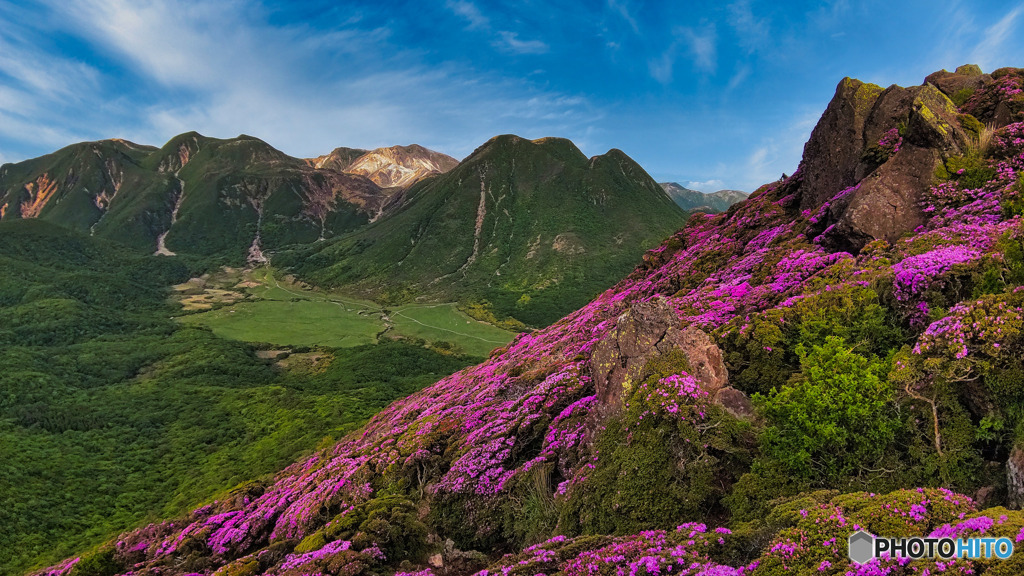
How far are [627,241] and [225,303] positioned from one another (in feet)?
426

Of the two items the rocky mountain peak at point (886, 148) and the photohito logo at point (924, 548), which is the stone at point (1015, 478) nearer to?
the photohito logo at point (924, 548)

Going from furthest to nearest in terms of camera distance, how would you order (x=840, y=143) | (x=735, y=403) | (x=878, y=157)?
1. (x=840, y=143)
2. (x=878, y=157)
3. (x=735, y=403)

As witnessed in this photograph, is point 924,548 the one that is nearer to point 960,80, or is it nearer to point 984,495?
point 984,495

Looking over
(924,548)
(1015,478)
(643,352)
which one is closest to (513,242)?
(643,352)

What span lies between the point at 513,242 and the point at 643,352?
149515mm

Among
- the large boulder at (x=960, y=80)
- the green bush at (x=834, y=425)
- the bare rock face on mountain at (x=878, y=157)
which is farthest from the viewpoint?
the large boulder at (x=960, y=80)

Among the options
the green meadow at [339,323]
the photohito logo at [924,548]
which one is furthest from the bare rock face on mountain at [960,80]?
the green meadow at [339,323]

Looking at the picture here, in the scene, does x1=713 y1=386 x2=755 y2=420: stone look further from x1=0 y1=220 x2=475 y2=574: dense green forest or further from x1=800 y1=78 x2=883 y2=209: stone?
x1=0 y1=220 x2=475 y2=574: dense green forest

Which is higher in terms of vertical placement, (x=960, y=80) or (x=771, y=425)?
(x=960, y=80)

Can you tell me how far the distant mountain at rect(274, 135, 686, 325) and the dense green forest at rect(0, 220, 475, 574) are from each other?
51.7 metres

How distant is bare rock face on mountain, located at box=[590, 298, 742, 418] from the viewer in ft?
43.4

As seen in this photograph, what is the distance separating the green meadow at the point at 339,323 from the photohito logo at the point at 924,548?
8137 cm

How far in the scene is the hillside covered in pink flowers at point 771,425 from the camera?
8.02 meters

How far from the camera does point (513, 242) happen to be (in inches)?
6403
